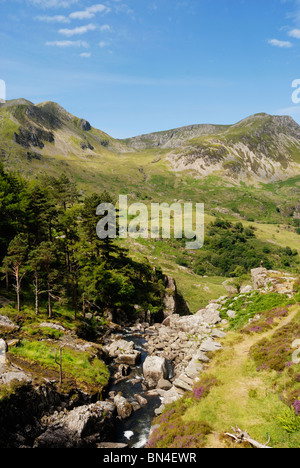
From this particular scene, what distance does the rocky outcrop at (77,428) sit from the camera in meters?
20.3

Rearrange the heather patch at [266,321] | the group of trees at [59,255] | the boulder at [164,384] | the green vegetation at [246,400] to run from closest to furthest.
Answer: the green vegetation at [246,400] → the boulder at [164,384] → the heather patch at [266,321] → the group of trees at [59,255]

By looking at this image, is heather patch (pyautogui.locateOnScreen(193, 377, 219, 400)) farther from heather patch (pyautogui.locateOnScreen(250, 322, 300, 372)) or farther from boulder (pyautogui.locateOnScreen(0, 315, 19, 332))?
boulder (pyautogui.locateOnScreen(0, 315, 19, 332))

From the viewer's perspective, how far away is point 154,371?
108ft

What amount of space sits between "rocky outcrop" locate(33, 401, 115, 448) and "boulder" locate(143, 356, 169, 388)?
9229mm

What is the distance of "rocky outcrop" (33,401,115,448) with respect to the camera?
20.3 meters

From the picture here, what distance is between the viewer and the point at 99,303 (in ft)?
178

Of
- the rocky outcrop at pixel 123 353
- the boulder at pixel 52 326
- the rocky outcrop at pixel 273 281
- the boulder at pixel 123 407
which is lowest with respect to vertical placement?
the rocky outcrop at pixel 123 353

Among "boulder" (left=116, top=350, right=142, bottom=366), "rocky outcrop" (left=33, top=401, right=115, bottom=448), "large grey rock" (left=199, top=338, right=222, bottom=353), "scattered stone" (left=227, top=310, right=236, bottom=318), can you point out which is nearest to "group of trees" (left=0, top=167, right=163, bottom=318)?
"boulder" (left=116, top=350, right=142, bottom=366)

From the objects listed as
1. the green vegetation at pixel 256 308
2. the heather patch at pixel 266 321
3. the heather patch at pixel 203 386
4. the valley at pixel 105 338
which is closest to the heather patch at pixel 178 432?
the valley at pixel 105 338

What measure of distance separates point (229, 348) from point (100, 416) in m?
16.2

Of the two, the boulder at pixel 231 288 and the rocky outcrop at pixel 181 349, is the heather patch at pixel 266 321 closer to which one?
the rocky outcrop at pixel 181 349

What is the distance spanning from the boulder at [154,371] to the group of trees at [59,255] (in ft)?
53.0
